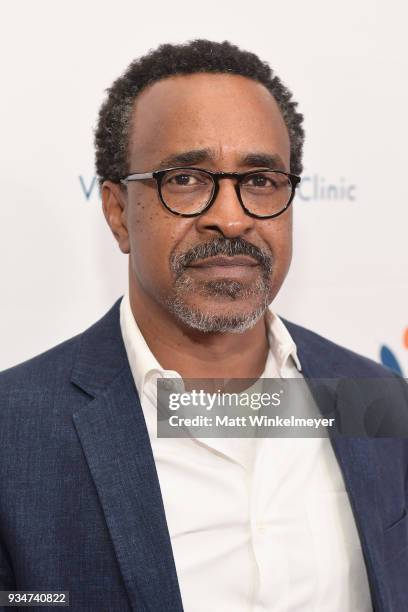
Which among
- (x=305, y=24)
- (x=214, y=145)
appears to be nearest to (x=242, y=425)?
(x=214, y=145)

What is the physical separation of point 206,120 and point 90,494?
704mm

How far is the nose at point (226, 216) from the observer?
1.18 meters

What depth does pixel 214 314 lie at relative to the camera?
123cm

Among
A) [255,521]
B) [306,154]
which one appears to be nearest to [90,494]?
[255,521]

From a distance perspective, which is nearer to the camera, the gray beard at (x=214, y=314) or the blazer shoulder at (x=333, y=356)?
the gray beard at (x=214, y=314)

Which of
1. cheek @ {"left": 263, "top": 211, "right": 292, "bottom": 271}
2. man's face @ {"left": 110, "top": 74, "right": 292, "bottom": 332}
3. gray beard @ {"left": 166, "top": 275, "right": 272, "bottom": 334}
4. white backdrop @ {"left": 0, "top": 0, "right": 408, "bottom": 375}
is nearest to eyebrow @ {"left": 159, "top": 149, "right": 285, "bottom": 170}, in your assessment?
man's face @ {"left": 110, "top": 74, "right": 292, "bottom": 332}

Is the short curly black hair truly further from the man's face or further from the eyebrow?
the eyebrow

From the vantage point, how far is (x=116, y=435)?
1154 millimetres

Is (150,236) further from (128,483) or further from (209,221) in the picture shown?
(128,483)

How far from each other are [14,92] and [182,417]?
0.88 meters

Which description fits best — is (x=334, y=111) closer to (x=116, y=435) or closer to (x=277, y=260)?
(x=277, y=260)

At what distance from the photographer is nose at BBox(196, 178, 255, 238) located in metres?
1.18

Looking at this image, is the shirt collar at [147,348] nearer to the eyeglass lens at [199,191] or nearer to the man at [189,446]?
the man at [189,446]

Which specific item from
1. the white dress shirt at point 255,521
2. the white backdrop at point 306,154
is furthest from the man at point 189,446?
the white backdrop at point 306,154
